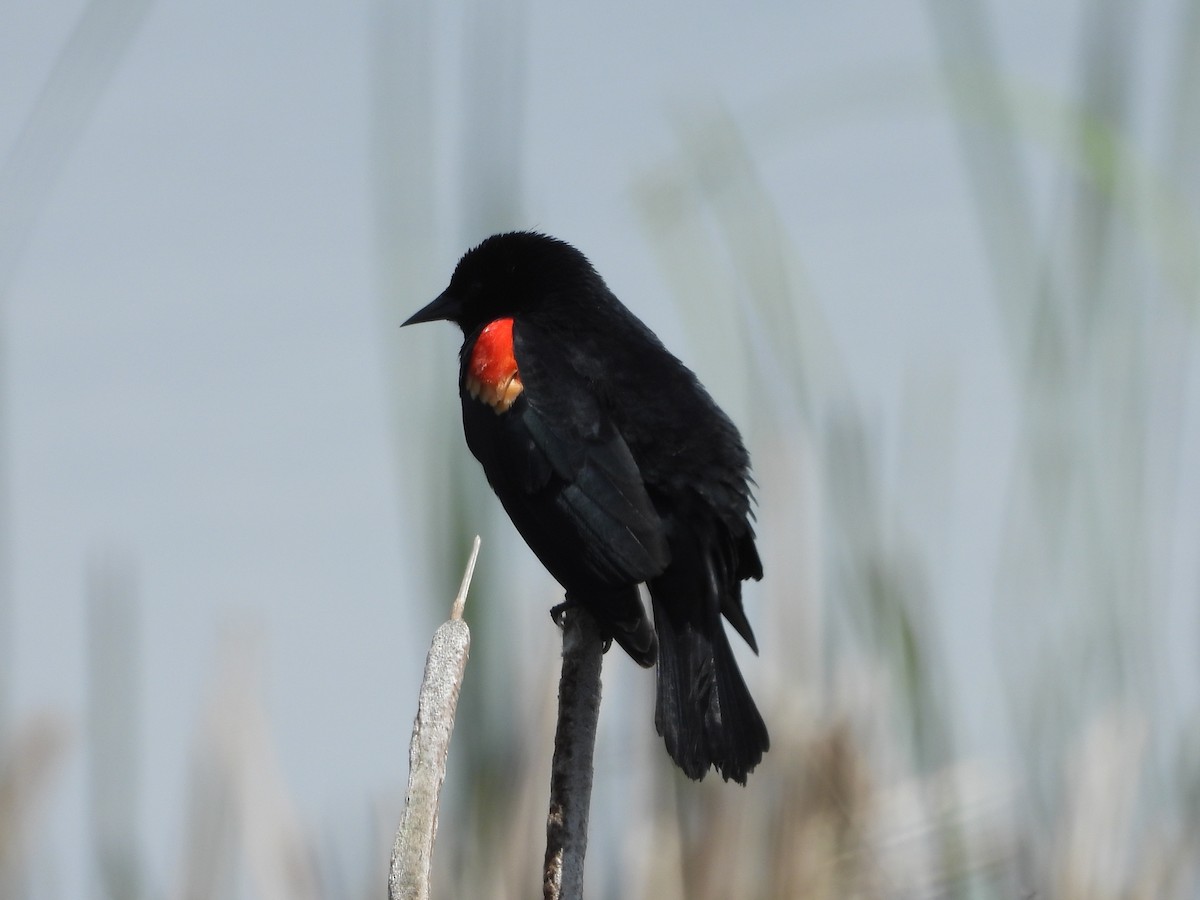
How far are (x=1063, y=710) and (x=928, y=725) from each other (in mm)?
155

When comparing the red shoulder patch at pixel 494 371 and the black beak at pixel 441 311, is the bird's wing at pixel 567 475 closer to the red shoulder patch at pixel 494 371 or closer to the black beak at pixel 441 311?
the red shoulder patch at pixel 494 371

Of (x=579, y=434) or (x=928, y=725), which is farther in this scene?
(x=579, y=434)

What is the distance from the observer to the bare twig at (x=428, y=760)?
102 centimetres

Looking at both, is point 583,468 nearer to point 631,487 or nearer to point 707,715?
point 631,487

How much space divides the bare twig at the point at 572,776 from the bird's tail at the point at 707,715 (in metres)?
0.37

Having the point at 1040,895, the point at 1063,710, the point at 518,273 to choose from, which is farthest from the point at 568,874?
the point at 518,273

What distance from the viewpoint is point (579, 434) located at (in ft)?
7.68

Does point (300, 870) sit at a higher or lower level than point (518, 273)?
lower

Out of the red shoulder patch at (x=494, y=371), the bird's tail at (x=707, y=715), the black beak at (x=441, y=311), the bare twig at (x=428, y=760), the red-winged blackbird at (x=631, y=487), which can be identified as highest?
the black beak at (x=441, y=311)

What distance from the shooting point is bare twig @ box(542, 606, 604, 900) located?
1186mm

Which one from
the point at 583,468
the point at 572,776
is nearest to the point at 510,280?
the point at 583,468

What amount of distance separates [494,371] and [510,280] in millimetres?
454

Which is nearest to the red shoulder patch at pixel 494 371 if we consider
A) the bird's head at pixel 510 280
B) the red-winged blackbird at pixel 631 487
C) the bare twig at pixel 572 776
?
the red-winged blackbird at pixel 631 487

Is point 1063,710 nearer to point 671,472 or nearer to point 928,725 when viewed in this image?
point 928,725
